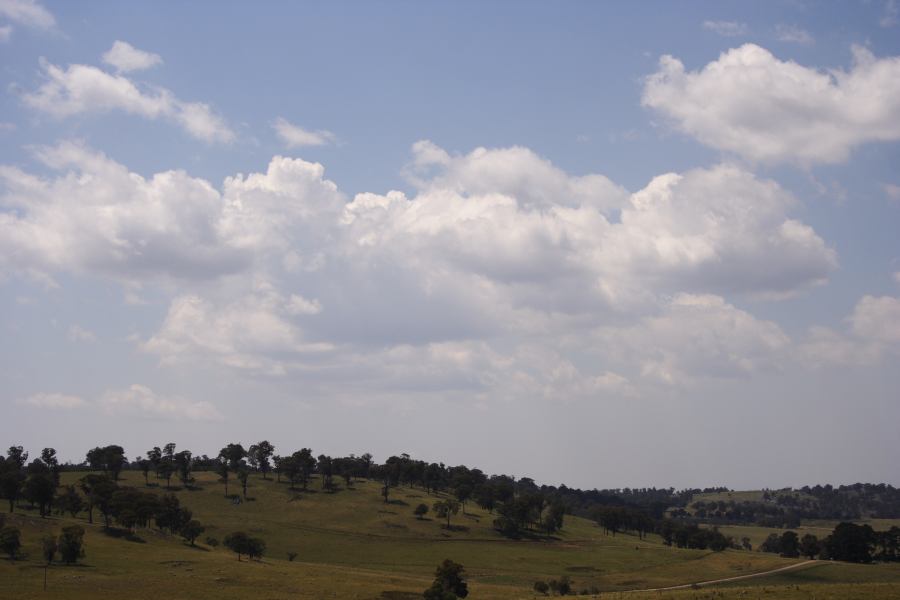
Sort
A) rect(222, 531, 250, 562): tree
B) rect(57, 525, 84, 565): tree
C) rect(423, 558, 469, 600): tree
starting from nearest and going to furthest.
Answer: rect(423, 558, 469, 600): tree → rect(57, 525, 84, 565): tree → rect(222, 531, 250, 562): tree

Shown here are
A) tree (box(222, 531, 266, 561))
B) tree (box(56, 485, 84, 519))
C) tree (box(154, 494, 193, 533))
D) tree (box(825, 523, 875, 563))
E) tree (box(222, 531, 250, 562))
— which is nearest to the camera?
tree (box(222, 531, 250, 562))

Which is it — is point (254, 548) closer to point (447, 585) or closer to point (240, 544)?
point (240, 544)

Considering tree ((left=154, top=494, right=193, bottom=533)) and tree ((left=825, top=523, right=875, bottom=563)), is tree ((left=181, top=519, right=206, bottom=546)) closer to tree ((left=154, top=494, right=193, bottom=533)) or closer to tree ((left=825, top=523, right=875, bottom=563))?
tree ((left=154, top=494, right=193, bottom=533))

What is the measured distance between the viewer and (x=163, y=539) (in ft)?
524

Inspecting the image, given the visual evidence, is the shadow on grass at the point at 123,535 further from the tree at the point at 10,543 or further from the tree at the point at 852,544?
the tree at the point at 852,544

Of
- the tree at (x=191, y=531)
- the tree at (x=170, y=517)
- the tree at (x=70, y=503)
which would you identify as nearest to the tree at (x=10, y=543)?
the tree at (x=191, y=531)

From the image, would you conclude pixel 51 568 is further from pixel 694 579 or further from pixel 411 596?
pixel 694 579

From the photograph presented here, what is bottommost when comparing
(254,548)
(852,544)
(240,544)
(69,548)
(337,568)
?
(337,568)

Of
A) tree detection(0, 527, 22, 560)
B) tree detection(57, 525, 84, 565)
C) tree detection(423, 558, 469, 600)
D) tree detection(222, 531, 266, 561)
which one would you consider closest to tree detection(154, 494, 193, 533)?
tree detection(222, 531, 266, 561)

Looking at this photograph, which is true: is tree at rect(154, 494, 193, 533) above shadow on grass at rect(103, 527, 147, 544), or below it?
above

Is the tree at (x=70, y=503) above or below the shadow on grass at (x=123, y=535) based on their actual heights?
above

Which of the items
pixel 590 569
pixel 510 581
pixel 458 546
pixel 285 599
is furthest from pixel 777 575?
pixel 285 599

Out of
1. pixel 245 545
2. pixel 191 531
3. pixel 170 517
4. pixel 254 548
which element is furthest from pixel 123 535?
pixel 254 548

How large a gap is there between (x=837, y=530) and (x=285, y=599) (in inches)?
6194
